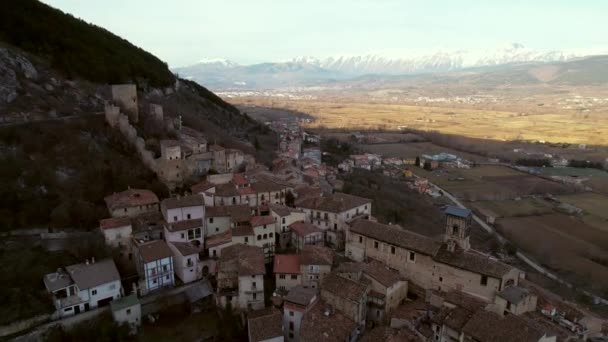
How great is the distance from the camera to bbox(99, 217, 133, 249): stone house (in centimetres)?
3400

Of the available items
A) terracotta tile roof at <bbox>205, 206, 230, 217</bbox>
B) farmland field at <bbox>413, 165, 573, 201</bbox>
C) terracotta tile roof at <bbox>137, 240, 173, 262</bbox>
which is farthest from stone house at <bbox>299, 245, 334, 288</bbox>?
farmland field at <bbox>413, 165, 573, 201</bbox>

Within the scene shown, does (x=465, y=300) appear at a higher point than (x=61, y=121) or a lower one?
lower

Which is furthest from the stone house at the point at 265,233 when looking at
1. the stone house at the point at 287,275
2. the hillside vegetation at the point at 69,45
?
the hillside vegetation at the point at 69,45

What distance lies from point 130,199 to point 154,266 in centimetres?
849

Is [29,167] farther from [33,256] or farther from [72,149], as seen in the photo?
[33,256]

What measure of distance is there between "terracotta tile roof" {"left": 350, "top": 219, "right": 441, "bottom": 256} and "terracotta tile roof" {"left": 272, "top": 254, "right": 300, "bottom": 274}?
6.64 m

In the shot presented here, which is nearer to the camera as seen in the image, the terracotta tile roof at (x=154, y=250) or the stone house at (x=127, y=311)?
the stone house at (x=127, y=311)

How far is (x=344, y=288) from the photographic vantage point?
96.7 feet

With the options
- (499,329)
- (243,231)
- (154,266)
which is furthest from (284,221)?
(499,329)

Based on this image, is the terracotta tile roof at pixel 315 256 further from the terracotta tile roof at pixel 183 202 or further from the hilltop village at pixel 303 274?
the terracotta tile roof at pixel 183 202

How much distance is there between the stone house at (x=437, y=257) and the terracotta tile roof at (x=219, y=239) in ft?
34.5

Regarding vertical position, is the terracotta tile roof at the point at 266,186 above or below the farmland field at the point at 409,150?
above

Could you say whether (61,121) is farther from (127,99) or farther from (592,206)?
(592,206)

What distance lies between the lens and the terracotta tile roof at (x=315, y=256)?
106 feet
